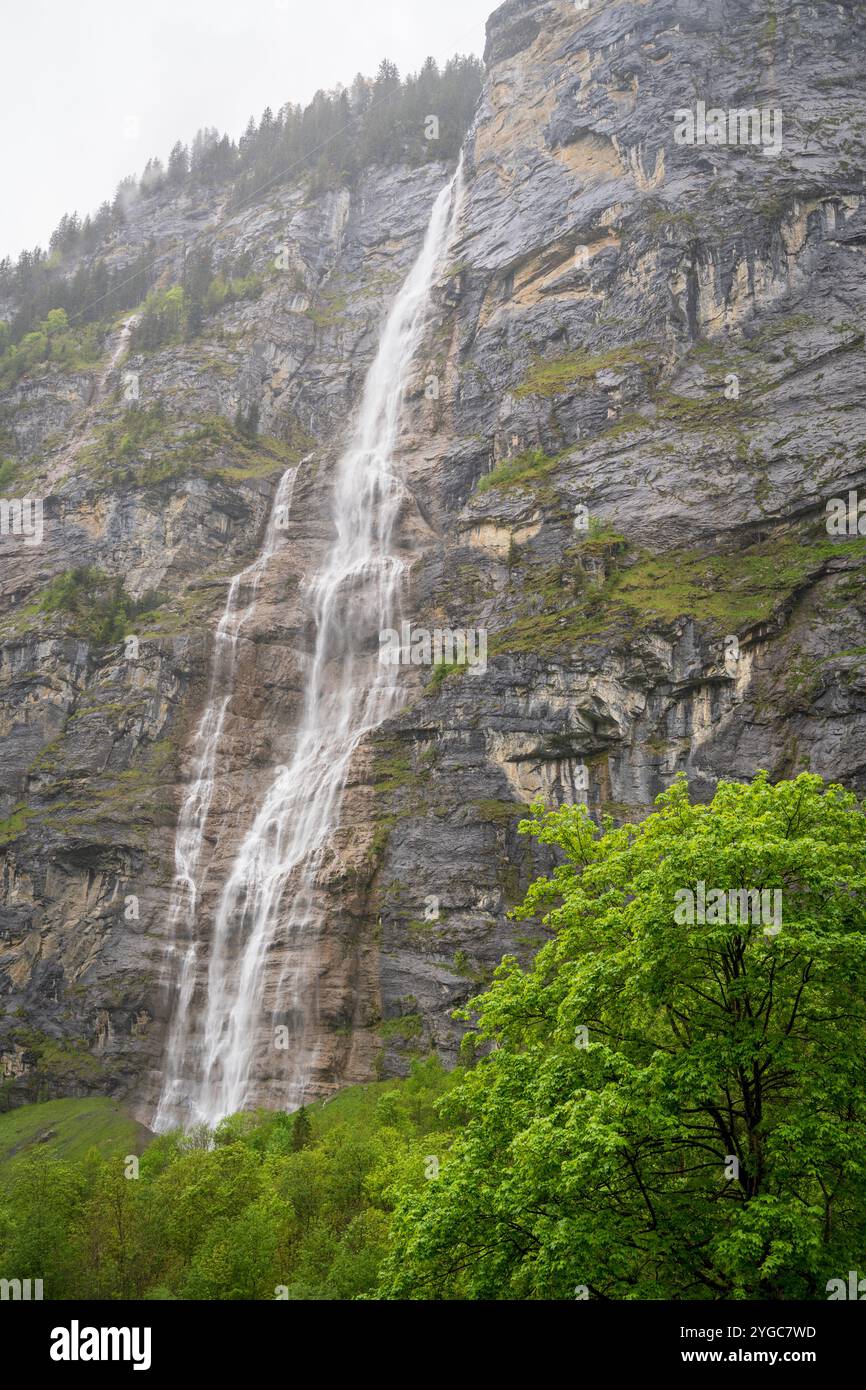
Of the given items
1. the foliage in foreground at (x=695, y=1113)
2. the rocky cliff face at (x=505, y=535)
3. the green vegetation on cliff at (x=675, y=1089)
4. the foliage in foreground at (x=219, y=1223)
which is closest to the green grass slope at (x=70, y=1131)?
the rocky cliff face at (x=505, y=535)

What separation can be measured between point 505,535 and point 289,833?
2362 centimetres

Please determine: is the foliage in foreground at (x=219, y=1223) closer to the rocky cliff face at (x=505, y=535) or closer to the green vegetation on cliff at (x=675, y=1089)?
the green vegetation on cliff at (x=675, y=1089)

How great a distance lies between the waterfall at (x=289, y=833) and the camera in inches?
2012

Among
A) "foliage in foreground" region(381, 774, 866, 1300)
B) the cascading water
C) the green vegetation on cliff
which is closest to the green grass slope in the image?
the cascading water

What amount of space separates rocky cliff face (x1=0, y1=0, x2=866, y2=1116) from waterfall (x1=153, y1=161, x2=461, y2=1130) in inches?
47.2

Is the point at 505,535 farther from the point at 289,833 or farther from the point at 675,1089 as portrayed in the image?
the point at 675,1089

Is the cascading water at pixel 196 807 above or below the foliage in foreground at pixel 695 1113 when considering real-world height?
above

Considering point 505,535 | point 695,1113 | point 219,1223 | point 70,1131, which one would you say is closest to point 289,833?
point 70,1131

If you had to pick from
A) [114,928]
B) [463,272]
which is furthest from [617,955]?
[463,272]

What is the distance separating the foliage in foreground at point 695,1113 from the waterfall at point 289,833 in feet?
113

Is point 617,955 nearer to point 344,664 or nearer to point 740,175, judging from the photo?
point 344,664

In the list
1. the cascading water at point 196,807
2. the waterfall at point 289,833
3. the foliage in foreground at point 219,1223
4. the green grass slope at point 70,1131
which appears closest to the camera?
the foliage in foreground at point 219,1223

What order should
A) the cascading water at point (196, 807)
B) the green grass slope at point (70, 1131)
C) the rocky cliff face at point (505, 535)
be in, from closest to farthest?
the green grass slope at point (70, 1131)
the rocky cliff face at point (505, 535)
the cascading water at point (196, 807)

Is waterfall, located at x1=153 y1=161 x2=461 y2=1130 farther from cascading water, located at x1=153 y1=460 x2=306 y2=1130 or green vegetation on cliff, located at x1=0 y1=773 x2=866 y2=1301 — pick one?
green vegetation on cliff, located at x1=0 y1=773 x2=866 y2=1301
